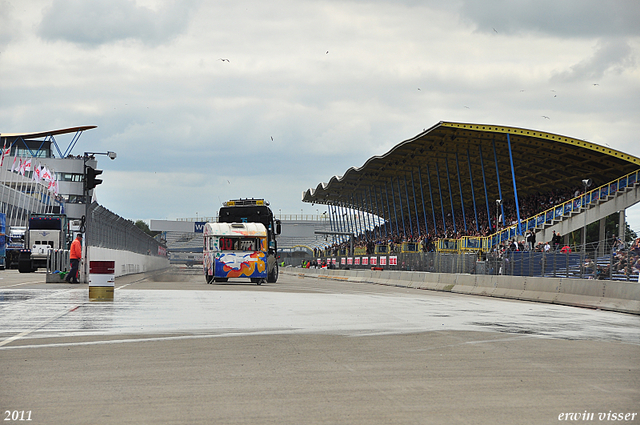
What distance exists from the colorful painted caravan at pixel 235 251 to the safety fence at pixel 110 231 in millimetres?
4647

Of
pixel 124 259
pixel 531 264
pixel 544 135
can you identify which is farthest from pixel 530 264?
pixel 124 259

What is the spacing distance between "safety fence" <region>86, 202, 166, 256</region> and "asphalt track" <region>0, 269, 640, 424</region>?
59.8 feet

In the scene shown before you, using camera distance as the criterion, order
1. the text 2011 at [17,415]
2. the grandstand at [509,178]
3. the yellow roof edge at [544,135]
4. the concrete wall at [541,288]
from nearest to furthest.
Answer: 1. the text 2011 at [17,415]
2. the concrete wall at [541,288]
3. the grandstand at [509,178]
4. the yellow roof edge at [544,135]

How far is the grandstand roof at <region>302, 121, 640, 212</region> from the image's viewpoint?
173ft

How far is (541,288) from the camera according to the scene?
2434 cm

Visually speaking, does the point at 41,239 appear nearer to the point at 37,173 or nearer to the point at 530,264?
the point at 530,264

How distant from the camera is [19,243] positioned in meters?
57.3

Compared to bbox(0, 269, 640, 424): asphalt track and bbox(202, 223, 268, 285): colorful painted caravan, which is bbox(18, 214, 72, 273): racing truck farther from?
bbox(0, 269, 640, 424): asphalt track

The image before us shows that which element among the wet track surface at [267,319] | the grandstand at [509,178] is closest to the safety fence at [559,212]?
the grandstand at [509,178]

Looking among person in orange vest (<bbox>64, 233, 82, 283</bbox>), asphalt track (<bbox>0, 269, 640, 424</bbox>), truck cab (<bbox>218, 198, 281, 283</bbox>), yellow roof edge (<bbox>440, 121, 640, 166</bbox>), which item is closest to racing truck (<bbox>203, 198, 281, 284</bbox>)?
truck cab (<bbox>218, 198, 281, 283</bbox>)

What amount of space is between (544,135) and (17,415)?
49.4 meters

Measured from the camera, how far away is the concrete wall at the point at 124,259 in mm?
32812

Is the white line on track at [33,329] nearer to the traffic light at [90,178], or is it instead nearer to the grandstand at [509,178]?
the traffic light at [90,178]

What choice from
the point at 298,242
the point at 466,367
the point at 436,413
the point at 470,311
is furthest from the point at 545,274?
the point at 298,242
